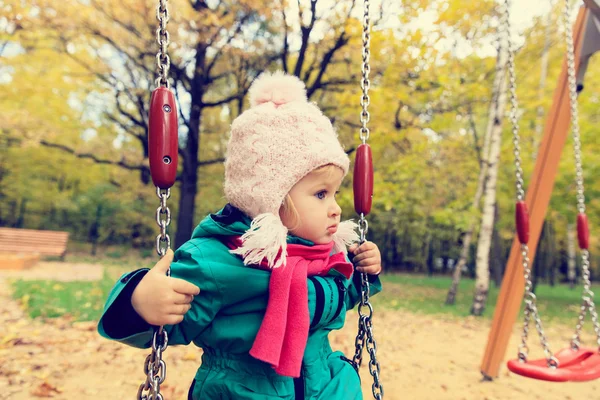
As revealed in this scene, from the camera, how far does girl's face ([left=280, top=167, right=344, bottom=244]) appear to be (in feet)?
4.93

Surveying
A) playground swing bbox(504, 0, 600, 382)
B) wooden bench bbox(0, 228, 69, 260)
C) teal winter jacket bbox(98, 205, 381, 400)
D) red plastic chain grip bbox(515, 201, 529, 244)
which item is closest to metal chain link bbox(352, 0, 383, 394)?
teal winter jacket bbox(98, 205, 381, 400)

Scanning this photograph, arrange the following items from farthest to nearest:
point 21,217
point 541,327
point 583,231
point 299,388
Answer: point 21,217 → point 583,231 → point 541,327 → point 299,388

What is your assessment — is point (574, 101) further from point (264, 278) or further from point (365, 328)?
point (264, 278)

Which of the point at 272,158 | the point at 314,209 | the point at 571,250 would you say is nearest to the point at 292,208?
the point at 314,209

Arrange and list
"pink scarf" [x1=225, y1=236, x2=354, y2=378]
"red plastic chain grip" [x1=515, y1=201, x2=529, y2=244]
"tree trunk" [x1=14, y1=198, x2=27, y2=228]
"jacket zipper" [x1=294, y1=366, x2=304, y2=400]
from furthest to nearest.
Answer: "tree trunk" [x1=14, y1=198, x2=27, y2=228] → "red plastic chain grip" [x1=515, y1=201, x2=529, y2=244] → "jacket zipper" [x1=294, y1=366, x2=304, y2=400] → "pink scarf" [x1=225, y1=236, x2=354, y2=378]

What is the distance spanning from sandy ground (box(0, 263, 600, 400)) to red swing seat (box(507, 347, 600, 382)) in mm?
1042

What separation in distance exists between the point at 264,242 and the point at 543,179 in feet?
10.2

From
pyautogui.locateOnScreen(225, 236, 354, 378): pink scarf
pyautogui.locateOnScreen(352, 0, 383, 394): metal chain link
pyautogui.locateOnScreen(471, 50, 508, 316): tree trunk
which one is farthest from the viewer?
pyautogui.locateOnScreen(471, 50, 508, 316): tree trunk

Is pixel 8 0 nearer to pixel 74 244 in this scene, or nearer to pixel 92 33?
pixel 92 33

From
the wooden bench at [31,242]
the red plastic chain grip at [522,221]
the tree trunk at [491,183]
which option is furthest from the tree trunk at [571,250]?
the wooden bench at [31,242]

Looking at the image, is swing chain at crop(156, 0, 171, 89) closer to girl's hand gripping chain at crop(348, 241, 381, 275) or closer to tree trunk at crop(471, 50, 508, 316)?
girl's hand gripping chain at crop(348, 241, 381, 275)

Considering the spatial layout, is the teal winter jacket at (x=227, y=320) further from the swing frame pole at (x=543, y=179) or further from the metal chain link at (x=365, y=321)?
the swing frame pole at (x=543, y=179)

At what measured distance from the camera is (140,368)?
3.57 m

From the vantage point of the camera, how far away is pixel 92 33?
8031mm
